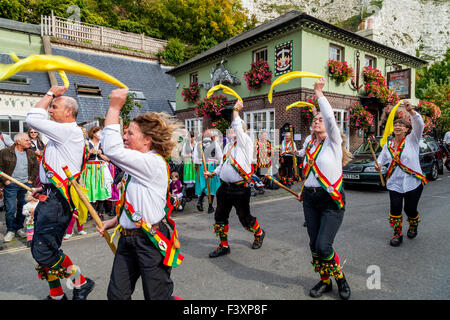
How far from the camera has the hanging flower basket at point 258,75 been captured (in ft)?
46.4

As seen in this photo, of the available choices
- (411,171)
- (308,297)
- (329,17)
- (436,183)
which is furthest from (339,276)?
(329,17)

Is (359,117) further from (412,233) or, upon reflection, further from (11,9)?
(11,9)

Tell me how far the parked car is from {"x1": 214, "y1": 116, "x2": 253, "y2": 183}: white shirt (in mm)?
6726

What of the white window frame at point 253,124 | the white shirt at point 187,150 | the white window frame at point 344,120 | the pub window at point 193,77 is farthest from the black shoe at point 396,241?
the pub window at point 193,77

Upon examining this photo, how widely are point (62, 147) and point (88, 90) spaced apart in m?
19.8

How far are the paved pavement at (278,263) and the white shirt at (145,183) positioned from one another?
1.45 meters

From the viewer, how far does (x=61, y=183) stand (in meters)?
2.85

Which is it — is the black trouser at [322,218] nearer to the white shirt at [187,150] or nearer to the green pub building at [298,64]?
the white shirt at [187,150]

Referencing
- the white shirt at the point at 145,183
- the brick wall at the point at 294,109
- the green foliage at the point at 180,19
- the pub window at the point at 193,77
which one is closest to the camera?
the white shirt at the point at 145,183

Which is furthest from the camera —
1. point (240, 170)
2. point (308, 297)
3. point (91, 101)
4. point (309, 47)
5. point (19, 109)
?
point (91, 101)

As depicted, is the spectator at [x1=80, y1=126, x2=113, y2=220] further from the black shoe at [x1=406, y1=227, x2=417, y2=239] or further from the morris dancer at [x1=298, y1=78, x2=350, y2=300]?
the black shoe at [x1=406, y1=227, x2=417, y2=239]

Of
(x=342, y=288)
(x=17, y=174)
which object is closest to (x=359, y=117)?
(x=342, y=288)
